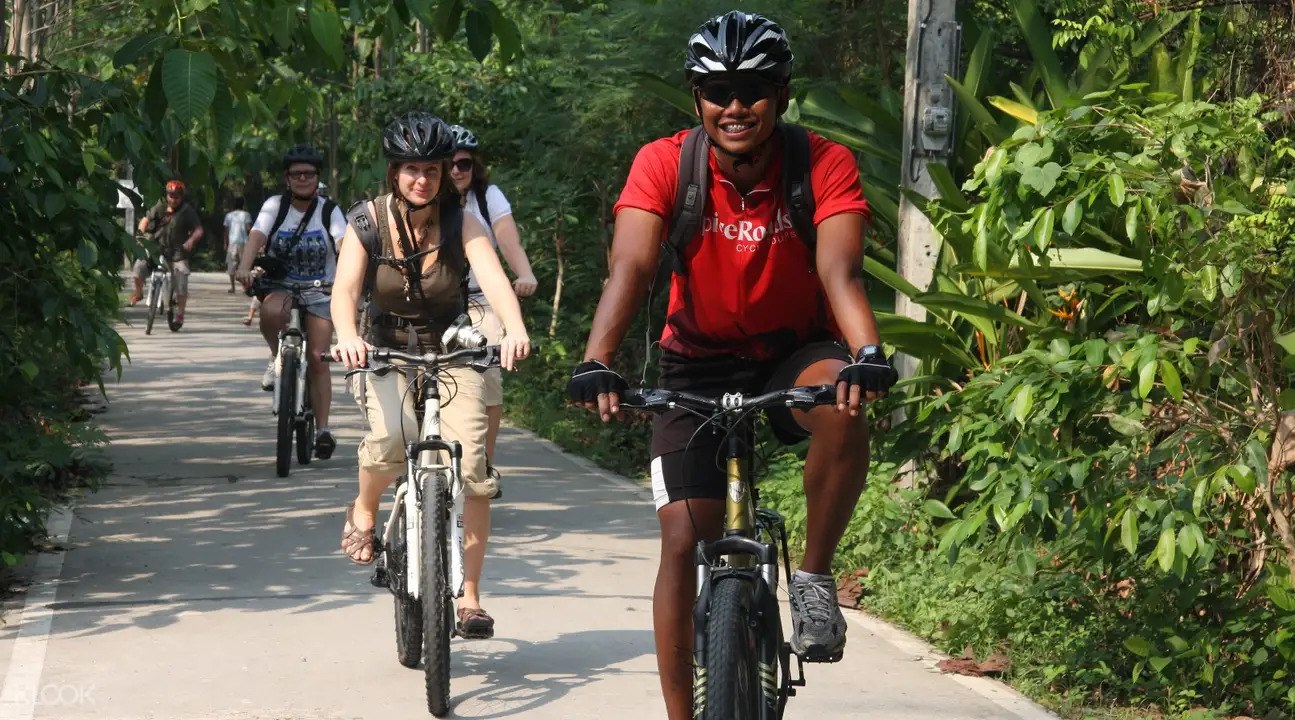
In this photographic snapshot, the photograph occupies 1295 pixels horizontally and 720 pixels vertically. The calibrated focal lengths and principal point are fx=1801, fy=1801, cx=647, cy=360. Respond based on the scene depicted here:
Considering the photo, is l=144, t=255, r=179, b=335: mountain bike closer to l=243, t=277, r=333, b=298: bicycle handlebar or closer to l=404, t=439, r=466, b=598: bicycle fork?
l=243, t=277, r=333, b=298: bicycle handlebar

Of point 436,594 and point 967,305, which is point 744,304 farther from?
point 967,305

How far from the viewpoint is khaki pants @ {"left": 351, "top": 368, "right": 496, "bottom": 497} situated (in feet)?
21.1

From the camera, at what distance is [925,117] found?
8406mm

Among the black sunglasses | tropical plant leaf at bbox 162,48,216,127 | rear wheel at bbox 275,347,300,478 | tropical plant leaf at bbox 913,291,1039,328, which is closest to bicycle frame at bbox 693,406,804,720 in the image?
the black sunglasses

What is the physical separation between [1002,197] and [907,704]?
1.77 m

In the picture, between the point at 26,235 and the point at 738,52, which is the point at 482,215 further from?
the point at 738,52

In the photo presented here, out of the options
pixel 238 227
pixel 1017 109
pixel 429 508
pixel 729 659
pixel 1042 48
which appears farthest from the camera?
pixel 238 227

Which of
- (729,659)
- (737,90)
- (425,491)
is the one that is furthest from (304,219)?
(729,659)

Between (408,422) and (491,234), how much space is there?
2.15m

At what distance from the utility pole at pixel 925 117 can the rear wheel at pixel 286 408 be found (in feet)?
14.5

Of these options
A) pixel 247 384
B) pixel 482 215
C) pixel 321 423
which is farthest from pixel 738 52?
pixel 247 384

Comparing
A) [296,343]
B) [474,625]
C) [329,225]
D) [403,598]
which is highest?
[329,225]

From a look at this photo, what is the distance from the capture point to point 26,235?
7871mm

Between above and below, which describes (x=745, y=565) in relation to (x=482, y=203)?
below
